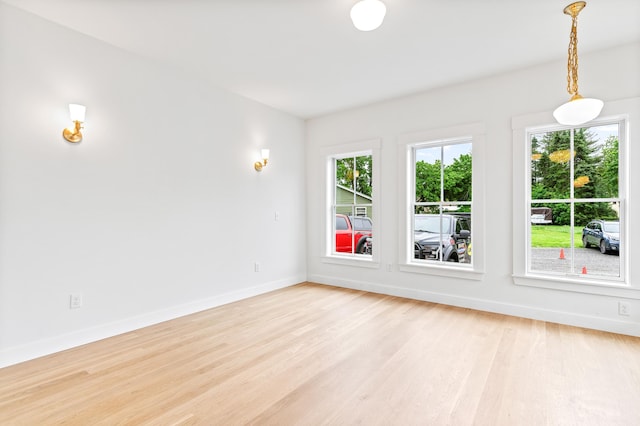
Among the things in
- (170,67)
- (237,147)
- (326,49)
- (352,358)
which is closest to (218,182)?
(237,147)

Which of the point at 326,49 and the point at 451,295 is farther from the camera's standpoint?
the point at 451,295

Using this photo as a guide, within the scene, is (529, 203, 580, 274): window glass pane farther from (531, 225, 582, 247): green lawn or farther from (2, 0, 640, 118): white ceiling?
(2, 0, 640, 118): white ceiling

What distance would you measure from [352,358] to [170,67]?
3627 millimetres

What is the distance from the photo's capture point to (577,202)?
339 centimetres

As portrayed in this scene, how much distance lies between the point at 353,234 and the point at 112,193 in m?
3.39

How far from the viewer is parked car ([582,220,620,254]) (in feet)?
10.6

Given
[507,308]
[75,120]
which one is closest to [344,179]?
[507,308]

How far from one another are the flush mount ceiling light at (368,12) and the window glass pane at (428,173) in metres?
2.30

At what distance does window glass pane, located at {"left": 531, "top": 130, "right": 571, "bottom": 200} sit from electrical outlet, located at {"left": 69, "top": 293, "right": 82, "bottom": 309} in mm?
4818

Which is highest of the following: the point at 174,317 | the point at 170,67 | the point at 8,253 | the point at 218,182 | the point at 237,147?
the point at 170,67

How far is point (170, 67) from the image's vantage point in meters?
3.60

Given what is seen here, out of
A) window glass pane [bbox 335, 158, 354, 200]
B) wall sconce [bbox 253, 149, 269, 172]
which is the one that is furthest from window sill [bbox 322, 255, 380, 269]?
wall sconce [bbox 253, 149, 269, 172]

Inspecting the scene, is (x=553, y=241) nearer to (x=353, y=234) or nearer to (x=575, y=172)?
(x=575, y=172)

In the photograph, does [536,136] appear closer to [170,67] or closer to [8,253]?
[170,67]
